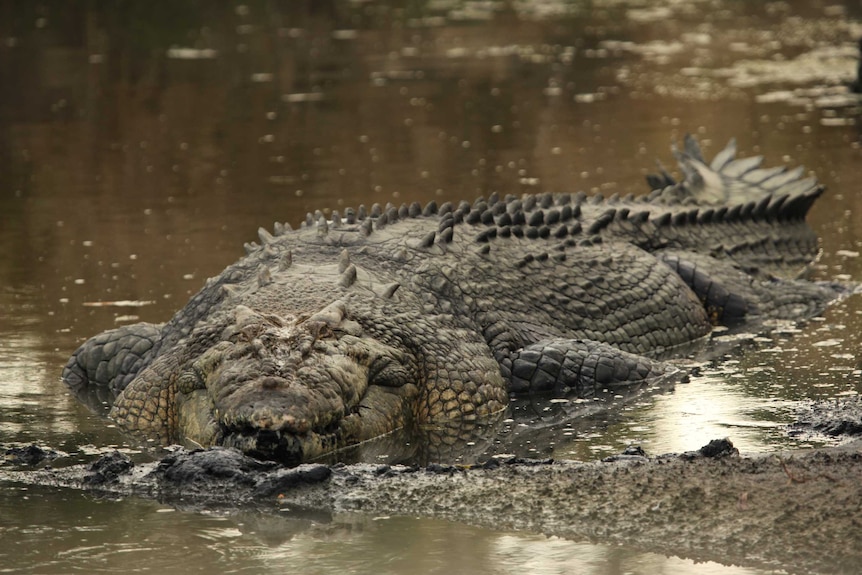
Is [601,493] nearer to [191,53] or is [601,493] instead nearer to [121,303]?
[121,303]

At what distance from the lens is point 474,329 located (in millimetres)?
8406

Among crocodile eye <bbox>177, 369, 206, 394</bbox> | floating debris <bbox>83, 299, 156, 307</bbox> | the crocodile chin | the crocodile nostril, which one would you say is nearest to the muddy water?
floating debris <bbox>83, 299, 156, 307</bbox>

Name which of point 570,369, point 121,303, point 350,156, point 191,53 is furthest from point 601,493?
point 191,53

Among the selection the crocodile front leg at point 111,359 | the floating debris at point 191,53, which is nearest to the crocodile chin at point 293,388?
the crocodile front leg at point 111,359

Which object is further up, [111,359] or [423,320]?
[423,320]

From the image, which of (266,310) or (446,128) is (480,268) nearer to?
(266,310)

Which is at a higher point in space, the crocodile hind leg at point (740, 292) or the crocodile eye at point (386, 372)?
the crocodile eye at point (386, 372)

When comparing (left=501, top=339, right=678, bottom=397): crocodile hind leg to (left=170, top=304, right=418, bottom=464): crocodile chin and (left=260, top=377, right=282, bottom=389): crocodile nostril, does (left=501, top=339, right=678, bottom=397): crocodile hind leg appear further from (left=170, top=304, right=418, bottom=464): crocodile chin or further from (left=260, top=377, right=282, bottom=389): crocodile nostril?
(left=260, top=377, right=282, bottom=389): crocodile nostril

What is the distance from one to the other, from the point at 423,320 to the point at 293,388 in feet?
4.44

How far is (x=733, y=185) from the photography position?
477 inches

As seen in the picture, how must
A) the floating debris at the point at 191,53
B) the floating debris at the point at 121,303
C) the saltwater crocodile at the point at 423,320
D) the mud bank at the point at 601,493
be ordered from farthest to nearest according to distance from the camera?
the floating debris at the point at 191,53 < the floating debris at the point at 121,303 < the saltwater crocodile at the point at 423,320 < the mud bank at the point at 601,493

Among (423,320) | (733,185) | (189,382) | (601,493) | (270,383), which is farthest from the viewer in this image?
(733,185)

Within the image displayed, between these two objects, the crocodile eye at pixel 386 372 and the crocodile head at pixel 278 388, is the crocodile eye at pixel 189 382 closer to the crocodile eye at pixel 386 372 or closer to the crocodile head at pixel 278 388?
the crocodile head at pixel 278 388

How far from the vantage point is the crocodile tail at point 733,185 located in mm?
11336
